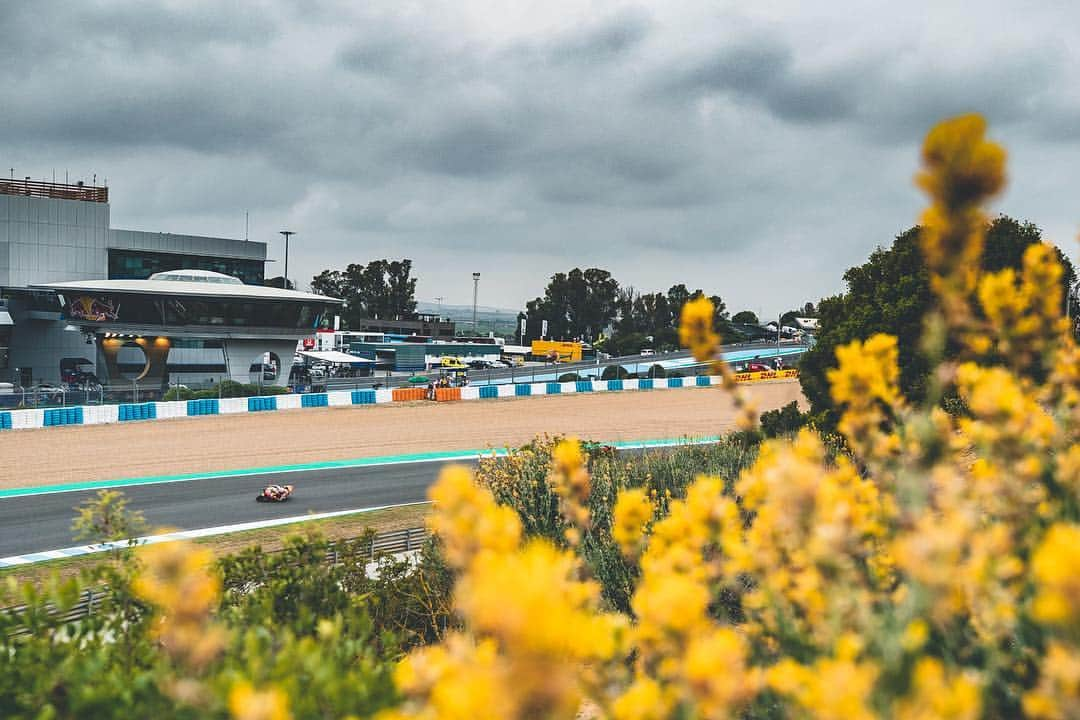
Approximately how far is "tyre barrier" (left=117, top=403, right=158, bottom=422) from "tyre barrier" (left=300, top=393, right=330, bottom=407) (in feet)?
23.2

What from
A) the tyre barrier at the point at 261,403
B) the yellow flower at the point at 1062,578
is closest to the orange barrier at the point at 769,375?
the tyre barrier at the point at 261,403

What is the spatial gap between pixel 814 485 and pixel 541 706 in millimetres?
955

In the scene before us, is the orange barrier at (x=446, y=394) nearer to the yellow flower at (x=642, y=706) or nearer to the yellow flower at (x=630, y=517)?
the yellow flower at (x=630, y=517)

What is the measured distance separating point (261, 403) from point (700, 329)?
1580 inches

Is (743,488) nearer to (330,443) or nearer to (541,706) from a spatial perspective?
(541,706)

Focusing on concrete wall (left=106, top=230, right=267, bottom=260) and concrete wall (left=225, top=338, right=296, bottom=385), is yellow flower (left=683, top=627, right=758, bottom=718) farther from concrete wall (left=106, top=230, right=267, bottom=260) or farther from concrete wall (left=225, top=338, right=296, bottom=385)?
concrete wall (left=106, top=230, right=267, bottom=260)

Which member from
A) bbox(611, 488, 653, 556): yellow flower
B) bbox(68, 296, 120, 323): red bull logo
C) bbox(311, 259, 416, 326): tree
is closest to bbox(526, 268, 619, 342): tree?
bbox(311, 259, 416, 326): tree

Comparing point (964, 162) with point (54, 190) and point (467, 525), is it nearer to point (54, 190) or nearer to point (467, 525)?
point (467, 525)

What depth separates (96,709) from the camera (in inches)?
140

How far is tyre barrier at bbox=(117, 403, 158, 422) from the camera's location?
35406 millimetres

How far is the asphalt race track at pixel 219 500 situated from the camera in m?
17.5

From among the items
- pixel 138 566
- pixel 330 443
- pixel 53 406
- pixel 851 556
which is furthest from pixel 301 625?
pixel 53 406

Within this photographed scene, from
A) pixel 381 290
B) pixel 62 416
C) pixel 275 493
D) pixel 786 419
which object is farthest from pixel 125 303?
pixel 381 290

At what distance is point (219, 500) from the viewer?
20.9m
